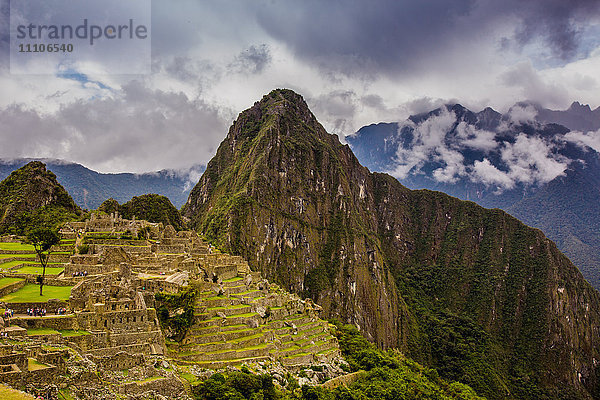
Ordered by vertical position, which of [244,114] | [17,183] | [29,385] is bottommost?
[29,385]

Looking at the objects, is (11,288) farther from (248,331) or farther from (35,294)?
(248,331)

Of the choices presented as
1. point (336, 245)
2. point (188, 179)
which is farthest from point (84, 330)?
point (188, 179)

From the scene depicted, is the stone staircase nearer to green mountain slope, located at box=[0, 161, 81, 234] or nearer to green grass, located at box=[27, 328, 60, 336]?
green grass, located at box=[27, 328, 60, 336]

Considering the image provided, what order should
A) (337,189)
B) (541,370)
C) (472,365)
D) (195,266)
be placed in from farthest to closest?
(337,189) → (541,370) → (472,365) → (195,266)

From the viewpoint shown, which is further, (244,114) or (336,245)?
(244,114)

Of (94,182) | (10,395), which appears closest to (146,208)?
(94,182)

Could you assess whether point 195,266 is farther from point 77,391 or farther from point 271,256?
point 271,256

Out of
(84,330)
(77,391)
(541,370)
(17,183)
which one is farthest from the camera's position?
(541,370)

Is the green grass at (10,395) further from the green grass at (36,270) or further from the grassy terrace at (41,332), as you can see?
the green grass at (36,270)
